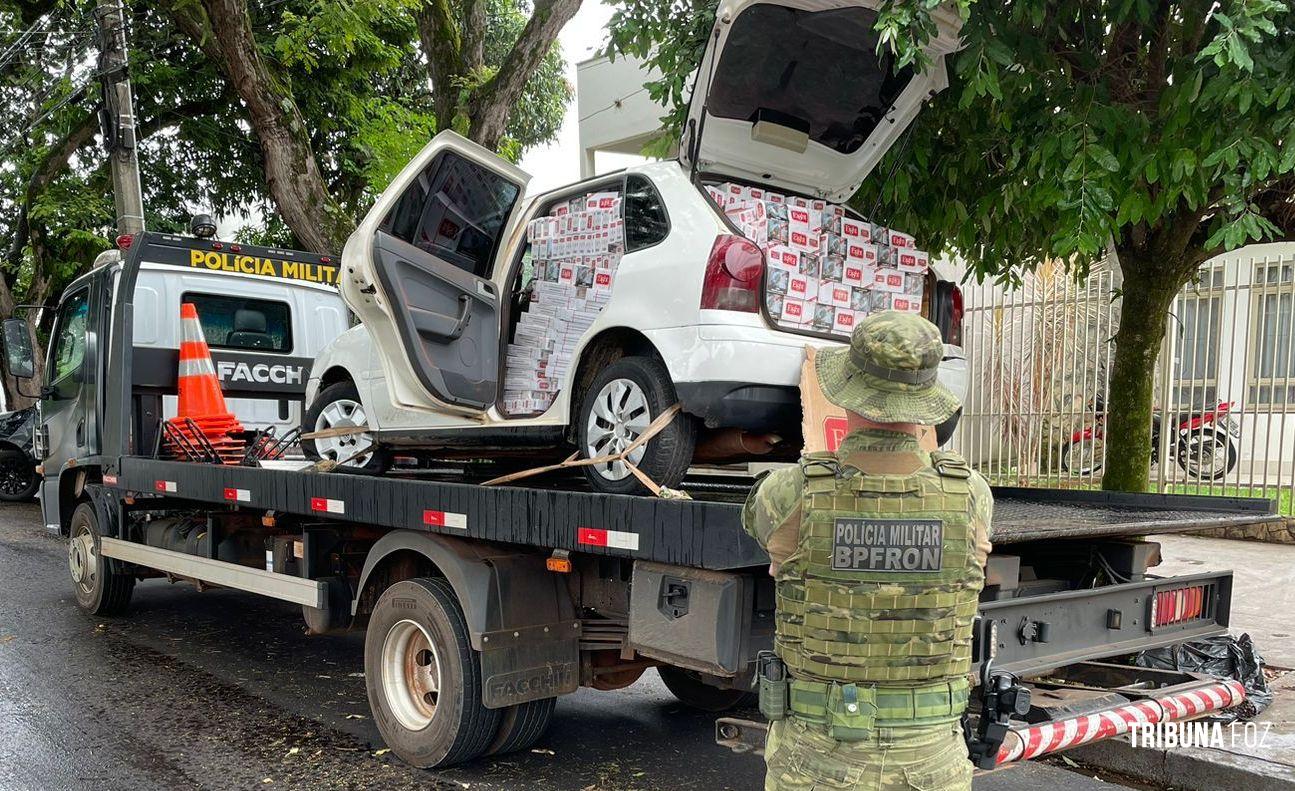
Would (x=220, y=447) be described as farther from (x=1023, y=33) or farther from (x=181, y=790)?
(x=1023, y=33)

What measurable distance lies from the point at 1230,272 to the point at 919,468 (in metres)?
8.94

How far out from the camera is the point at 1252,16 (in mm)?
3854

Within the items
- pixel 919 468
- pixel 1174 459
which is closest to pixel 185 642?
pixel 919 468

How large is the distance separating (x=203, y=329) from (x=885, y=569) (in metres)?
6.29

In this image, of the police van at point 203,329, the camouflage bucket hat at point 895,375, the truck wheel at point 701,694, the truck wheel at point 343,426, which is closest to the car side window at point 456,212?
the truck wheel at point 343,426

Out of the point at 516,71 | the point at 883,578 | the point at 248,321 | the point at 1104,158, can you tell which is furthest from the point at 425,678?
the point at 516,71

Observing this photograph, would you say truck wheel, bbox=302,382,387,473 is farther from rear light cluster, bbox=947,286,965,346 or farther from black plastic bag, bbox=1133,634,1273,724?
black plastic bag, bbox=1133,634,1273,724

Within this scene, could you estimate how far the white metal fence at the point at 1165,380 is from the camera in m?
8.73

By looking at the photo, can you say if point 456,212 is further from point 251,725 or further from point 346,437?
point 251,725

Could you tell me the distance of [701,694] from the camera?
5.05 metres

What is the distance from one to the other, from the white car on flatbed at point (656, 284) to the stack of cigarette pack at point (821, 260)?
135 mm

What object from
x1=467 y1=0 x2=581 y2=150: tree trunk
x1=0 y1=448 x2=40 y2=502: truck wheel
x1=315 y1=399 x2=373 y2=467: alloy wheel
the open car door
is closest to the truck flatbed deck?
x1=315 y1=399 x2=373 y2=467: alloy wheel

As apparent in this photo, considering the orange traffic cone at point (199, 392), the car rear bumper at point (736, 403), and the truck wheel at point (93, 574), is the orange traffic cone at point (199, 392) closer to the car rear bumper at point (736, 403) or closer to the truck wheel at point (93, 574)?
the truck wheel at point (93, 574)

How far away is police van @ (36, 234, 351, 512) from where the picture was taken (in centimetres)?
694
